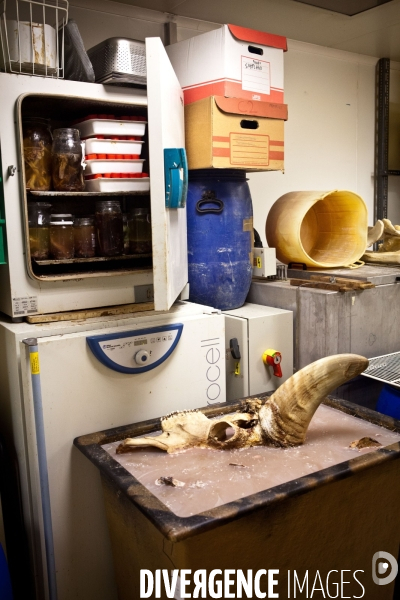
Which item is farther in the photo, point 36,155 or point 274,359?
point 274,359

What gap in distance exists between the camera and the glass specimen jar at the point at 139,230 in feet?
6.81

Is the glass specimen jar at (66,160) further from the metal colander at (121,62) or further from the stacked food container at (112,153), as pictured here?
the metal colander at (121,62)

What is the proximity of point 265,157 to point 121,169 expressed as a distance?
0.70m

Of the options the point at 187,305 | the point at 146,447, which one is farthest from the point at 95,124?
the point at 146,447

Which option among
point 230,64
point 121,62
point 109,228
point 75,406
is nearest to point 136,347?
point 75,406

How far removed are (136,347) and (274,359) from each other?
69 cm

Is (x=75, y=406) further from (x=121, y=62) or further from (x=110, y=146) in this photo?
(x=121, y=62)

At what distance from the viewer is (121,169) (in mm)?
1930

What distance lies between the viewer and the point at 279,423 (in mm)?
1540

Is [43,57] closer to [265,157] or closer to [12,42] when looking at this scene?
[12,42]

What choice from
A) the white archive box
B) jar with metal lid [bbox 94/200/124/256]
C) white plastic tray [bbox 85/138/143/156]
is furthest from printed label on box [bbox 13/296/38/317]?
the white archive box

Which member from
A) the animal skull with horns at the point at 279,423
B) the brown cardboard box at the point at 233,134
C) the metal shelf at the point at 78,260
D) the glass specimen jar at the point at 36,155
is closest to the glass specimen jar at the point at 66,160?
the glass specimen jar at the point at 36,155

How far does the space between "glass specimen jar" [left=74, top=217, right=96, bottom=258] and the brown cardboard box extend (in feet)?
1.78

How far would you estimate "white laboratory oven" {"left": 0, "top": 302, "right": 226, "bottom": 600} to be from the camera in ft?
5.16
